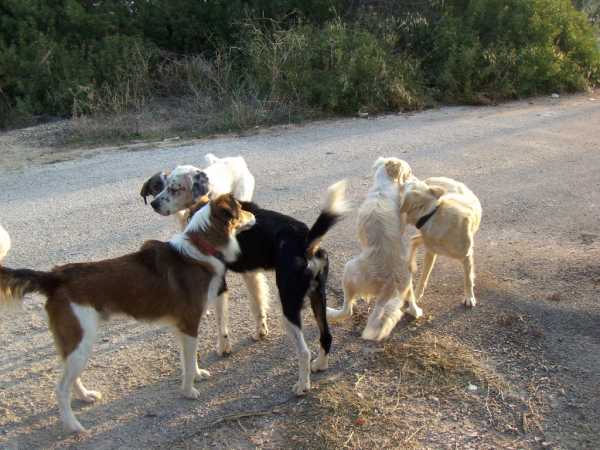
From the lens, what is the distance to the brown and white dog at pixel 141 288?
142 inches

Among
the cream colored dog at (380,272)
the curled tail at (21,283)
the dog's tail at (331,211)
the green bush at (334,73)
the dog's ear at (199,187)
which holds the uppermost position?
the dog's tail at (331,211)

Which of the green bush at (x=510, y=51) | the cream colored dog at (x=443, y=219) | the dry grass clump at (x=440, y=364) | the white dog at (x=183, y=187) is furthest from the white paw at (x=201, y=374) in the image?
the green bush at (x=510, y=51)

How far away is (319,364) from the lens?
14.0ft

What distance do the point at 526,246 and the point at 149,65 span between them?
32.0 feet

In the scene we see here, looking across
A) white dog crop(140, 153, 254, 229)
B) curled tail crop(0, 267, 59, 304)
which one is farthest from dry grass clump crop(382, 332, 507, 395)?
curled tail crop(0, 267, 59, 304)

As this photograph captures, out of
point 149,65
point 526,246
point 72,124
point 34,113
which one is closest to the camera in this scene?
point 526,246

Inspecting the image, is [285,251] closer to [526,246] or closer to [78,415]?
[78,415]

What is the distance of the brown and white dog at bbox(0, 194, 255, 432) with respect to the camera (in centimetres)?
360

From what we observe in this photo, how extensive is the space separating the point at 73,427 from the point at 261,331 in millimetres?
1528

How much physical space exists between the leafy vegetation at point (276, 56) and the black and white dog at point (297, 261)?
676cm

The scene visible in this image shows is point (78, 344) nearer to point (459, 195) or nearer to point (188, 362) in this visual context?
point (188, 362)

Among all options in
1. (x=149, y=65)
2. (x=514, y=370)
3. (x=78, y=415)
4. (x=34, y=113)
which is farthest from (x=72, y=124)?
(x=514, y=370)

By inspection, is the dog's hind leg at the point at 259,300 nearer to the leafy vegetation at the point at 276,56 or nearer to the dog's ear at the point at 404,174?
the dog's ear at the point at 404,174

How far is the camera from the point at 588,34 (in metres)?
13.8
